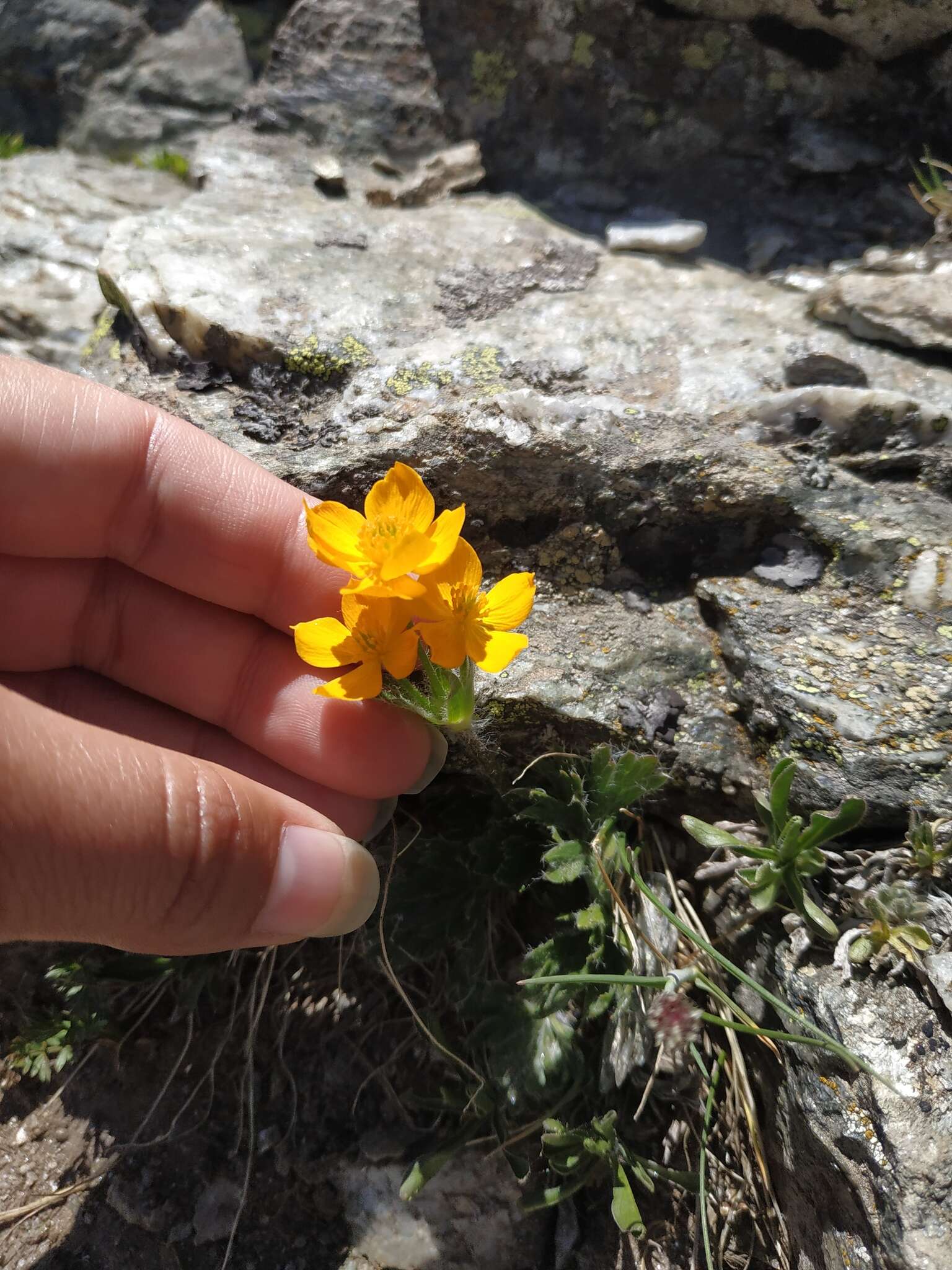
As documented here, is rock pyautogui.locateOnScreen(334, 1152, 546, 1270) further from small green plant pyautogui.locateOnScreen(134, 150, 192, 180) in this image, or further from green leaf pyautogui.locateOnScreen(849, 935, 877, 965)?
small green plant pyautogui.locateOnScreen(134, 150, 192, 180)

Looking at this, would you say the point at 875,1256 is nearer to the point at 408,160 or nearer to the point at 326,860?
the point at 326,860

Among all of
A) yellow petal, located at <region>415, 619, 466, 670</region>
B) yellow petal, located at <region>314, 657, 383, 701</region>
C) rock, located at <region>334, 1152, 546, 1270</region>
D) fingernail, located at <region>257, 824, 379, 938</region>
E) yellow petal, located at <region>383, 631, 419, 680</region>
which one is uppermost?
yellow petal, located at <region>415, 619, 466, 670</region>

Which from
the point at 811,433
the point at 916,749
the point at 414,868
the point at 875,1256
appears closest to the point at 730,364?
the point at 811,433

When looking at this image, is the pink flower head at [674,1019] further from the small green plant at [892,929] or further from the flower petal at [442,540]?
the flower petal at [442,540]

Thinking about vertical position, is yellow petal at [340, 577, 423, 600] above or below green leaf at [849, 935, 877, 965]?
above

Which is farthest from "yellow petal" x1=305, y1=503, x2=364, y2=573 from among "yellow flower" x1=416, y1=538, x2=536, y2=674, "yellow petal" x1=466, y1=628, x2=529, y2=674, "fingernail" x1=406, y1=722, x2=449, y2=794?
"fingernail" x1=406, y1=722, x2=449, y2=794

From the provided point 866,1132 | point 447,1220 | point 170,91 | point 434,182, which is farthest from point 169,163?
point 866,1132
